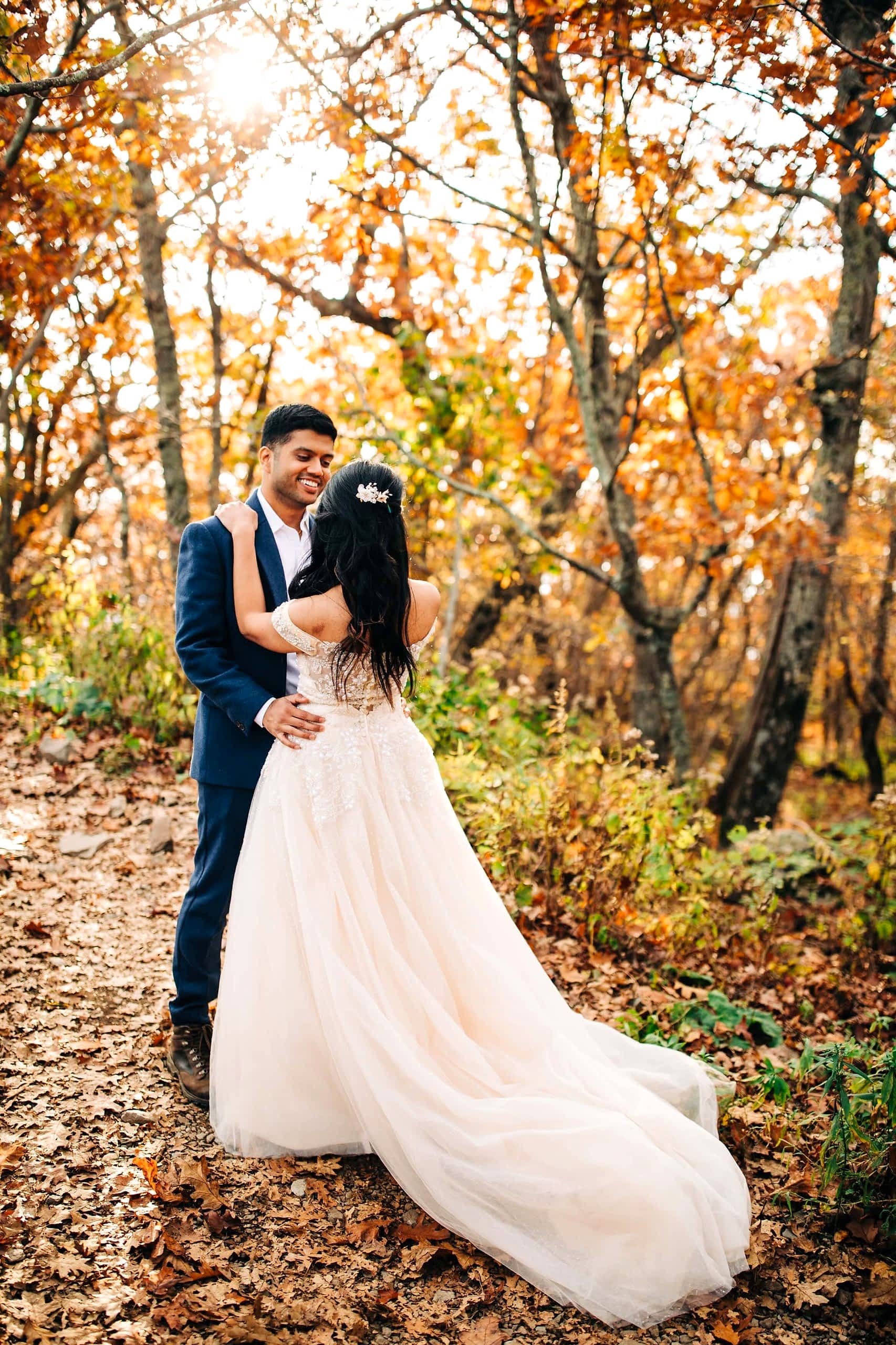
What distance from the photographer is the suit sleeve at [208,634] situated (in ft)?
10.1

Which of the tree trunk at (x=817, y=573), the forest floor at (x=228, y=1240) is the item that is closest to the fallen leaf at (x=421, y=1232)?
the forest floor at (x=228, y=1240)

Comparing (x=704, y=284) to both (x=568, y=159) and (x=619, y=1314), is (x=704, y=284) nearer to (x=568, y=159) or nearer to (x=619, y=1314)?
(x=568, y=159)

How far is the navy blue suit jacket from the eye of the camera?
10.2 feet

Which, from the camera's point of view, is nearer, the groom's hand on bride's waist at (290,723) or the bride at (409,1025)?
the bride at (409,1025)

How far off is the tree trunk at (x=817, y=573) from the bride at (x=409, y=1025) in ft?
15.9

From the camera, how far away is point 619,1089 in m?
2.94

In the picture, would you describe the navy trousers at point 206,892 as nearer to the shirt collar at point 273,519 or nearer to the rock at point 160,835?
the shirt collar at point 273,519

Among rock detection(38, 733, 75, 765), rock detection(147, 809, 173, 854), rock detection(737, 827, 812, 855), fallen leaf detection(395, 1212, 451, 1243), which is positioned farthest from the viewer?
rock detection(737, 827, 812, 855)

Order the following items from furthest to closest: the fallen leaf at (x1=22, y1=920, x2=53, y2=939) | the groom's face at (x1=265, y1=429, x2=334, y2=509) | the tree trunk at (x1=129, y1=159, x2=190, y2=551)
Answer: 1. the tree trunk at (x1=129, y1=159, x2=190, y2=551)
2. the fallen leaf at (x1=22, y1=920, x2=53, y2=939)
3. the groom's face at (x1=265, y1=429, x2=334, y2=509)

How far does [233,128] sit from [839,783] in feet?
42.2

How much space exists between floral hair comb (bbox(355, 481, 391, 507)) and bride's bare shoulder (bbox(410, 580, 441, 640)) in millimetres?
359

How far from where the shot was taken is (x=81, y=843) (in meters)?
5.36

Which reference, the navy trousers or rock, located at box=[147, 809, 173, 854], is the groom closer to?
the navy trousers

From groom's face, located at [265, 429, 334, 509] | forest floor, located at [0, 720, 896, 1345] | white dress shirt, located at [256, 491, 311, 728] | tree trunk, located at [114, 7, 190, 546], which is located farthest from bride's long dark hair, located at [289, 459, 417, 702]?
tree trunk, located at [114, 7, 190, 546]
